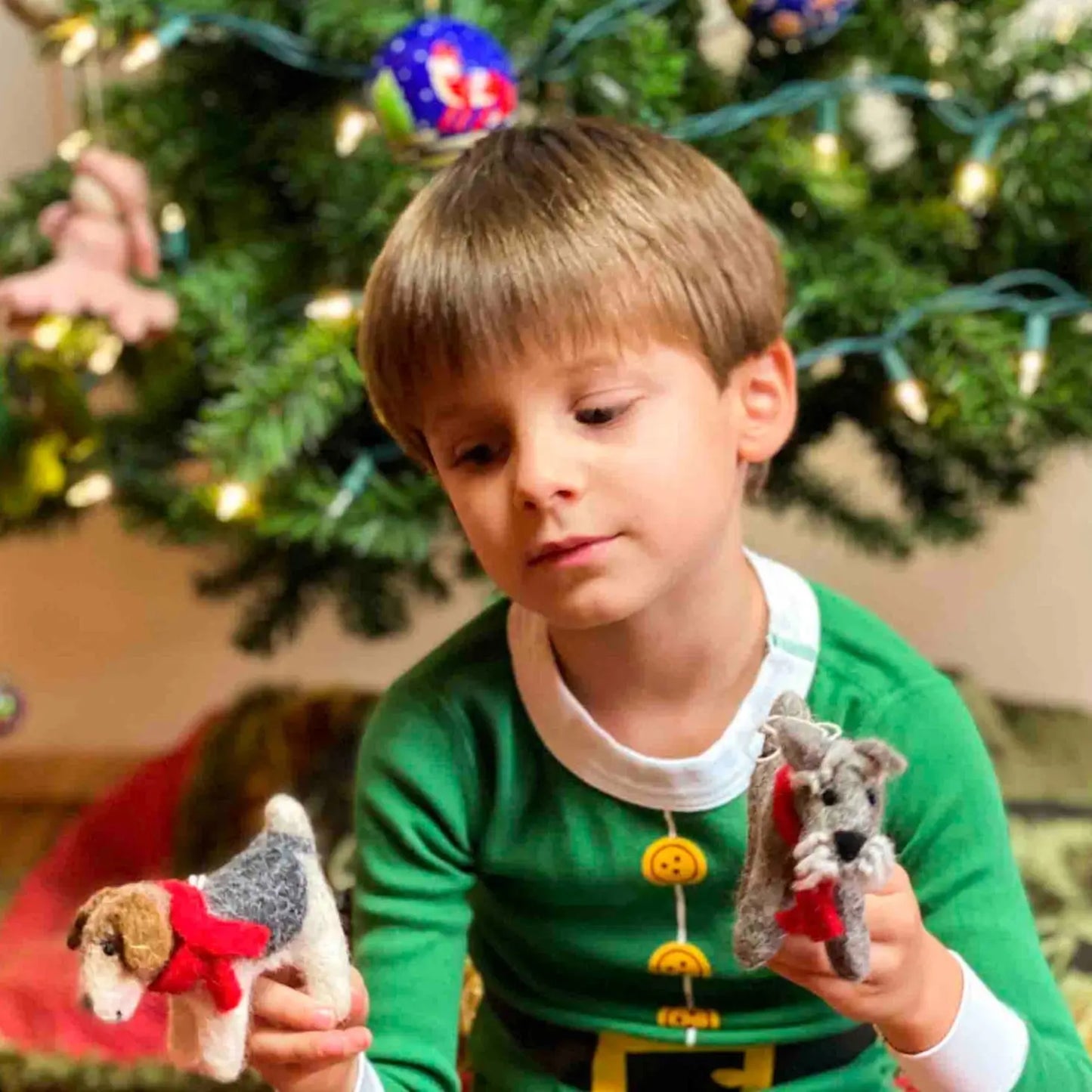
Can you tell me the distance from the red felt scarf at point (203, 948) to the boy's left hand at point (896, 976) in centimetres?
22

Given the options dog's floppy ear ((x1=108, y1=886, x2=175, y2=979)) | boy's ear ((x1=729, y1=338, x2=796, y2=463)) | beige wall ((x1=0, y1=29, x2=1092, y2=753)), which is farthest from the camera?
beige wall ((x1=0, y1=29, x2=1092, y2=753))

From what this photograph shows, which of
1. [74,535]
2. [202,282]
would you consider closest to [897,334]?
[202,282]

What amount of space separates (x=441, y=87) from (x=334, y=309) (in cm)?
18

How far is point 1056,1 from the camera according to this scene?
50.1 inches

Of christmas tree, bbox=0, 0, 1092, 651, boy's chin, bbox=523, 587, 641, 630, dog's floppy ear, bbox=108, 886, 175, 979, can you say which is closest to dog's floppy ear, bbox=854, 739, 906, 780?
boy's chin, bbox=523, 587, 641, 630

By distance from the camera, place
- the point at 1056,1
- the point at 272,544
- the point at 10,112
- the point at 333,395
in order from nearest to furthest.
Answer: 1. the point at 333,395
2. the point at 272,544
3. the point at 1056,1
4. the point at 10,112

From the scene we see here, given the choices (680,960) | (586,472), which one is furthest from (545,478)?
(680,960)

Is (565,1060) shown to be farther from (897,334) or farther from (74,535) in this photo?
(74,535)

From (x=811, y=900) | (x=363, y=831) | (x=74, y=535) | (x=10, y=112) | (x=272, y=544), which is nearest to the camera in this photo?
(x=811, y=900)

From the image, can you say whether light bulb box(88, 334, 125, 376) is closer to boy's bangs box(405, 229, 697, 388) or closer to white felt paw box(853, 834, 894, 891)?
boy's bangs box(405, 229, 697, 388)

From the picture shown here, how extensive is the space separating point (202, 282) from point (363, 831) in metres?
0.49

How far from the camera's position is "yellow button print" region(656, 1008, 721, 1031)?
686mm

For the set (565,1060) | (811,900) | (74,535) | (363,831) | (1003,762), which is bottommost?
(1003,762)

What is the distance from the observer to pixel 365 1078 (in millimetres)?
586
